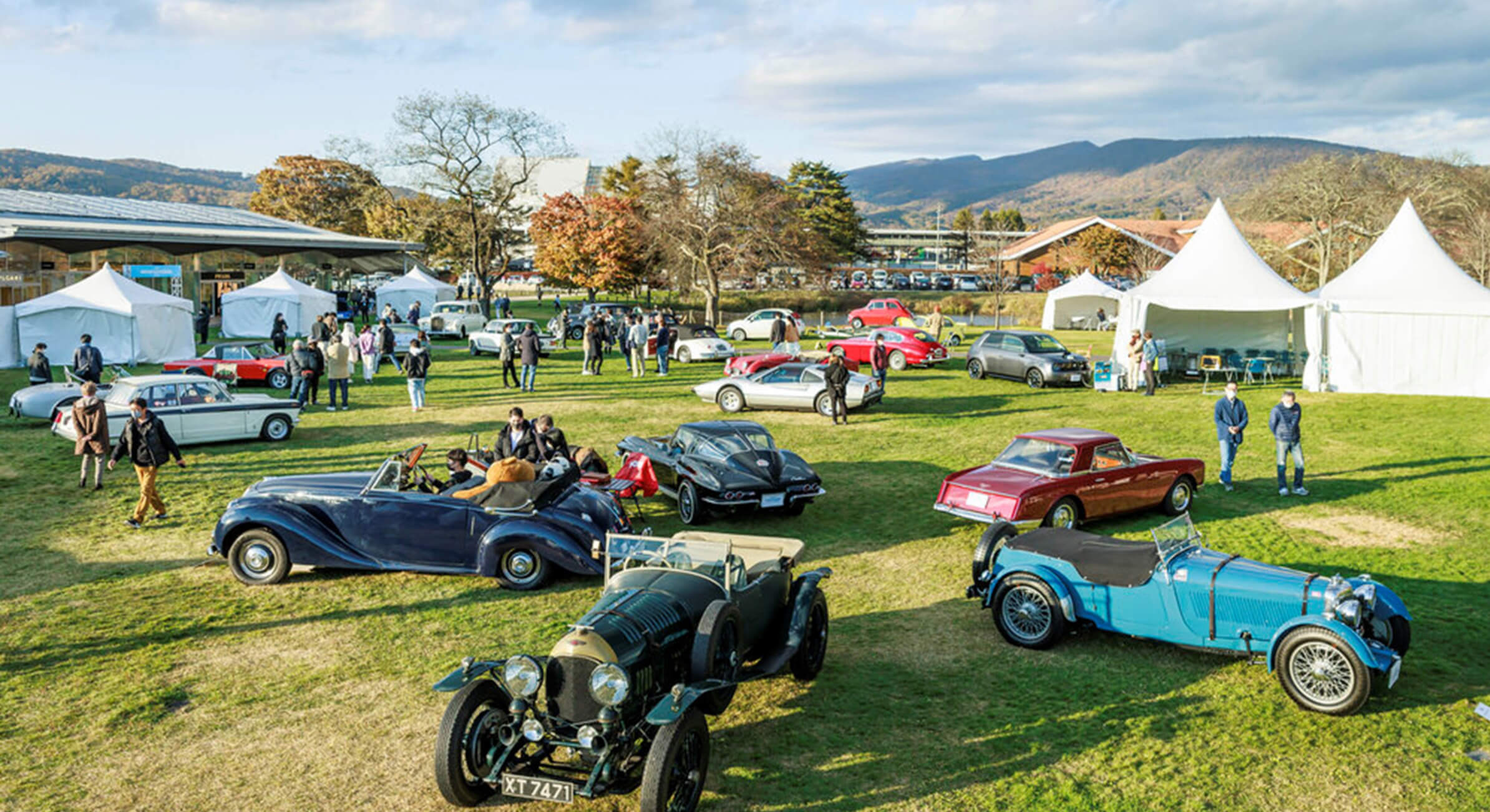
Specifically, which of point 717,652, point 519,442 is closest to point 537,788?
point 717,652

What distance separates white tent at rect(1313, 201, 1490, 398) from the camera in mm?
23609

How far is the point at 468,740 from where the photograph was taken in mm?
5691

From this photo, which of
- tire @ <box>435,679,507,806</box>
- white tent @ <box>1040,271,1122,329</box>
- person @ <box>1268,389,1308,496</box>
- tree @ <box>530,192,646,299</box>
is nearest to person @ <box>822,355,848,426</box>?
person @ <box>1268,389,1308,496</box>

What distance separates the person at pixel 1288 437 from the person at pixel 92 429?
1675 cm

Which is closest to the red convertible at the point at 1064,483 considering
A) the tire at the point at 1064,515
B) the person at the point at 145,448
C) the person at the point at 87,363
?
the tire at the point at 1064,515

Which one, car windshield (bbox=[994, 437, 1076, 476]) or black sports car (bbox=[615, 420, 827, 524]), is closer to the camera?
car windshield (bbox=[994, 437, 1076, 476])

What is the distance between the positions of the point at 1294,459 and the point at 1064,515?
483 cm

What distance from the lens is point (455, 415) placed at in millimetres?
21031

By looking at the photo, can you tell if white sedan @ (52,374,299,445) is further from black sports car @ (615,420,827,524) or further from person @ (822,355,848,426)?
person @ (822,355,848,426)

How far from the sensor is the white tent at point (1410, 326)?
23.6 m

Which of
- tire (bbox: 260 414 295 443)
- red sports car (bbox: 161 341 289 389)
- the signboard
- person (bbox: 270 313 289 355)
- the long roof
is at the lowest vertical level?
tire (bbox: 260 414 295 443)

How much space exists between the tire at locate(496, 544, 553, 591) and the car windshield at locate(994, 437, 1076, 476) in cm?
600

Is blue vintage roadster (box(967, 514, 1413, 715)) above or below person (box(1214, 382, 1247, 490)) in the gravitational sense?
below

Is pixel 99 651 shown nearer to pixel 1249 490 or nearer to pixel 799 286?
pixel 1249 490
